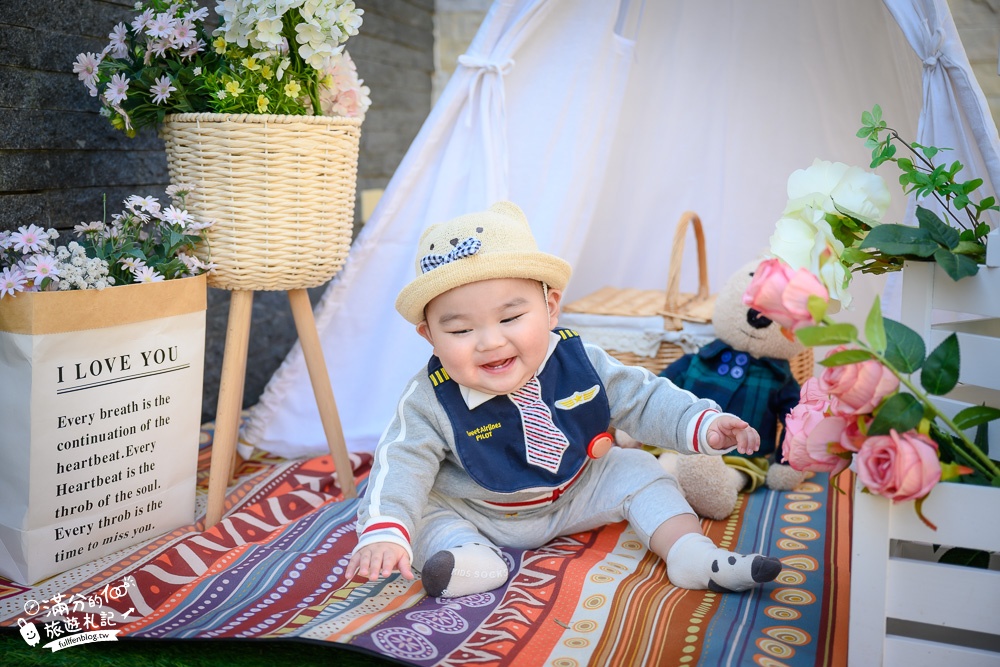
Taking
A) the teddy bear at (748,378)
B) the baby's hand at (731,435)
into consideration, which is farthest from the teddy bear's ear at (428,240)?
the teddy bear at (748,378)

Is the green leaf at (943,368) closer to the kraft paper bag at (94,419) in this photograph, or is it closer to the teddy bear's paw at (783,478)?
the teddy bear's paw at (783,478)

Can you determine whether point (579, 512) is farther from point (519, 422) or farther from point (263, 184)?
point (263, 184)

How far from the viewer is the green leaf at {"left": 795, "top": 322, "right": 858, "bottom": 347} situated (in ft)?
3.58

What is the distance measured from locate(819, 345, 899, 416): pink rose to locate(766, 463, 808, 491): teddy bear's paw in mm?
980

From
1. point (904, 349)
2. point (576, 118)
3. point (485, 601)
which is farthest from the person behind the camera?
point (576, 118)

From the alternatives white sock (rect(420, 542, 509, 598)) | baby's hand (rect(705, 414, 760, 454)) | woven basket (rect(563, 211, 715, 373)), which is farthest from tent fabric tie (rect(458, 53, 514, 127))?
white sock (rect(420, 542, 509, 598))

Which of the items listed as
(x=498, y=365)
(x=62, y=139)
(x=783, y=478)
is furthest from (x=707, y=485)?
(x=62, y=139)

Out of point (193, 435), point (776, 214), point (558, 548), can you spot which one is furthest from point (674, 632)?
point (776, 214)

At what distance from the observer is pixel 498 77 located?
2.36m

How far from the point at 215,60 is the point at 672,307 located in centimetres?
133

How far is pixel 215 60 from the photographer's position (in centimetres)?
186

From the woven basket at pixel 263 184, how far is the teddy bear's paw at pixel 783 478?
1.22 m

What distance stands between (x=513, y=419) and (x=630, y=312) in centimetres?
89

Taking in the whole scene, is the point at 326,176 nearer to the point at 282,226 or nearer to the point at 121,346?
the point at 282,226
